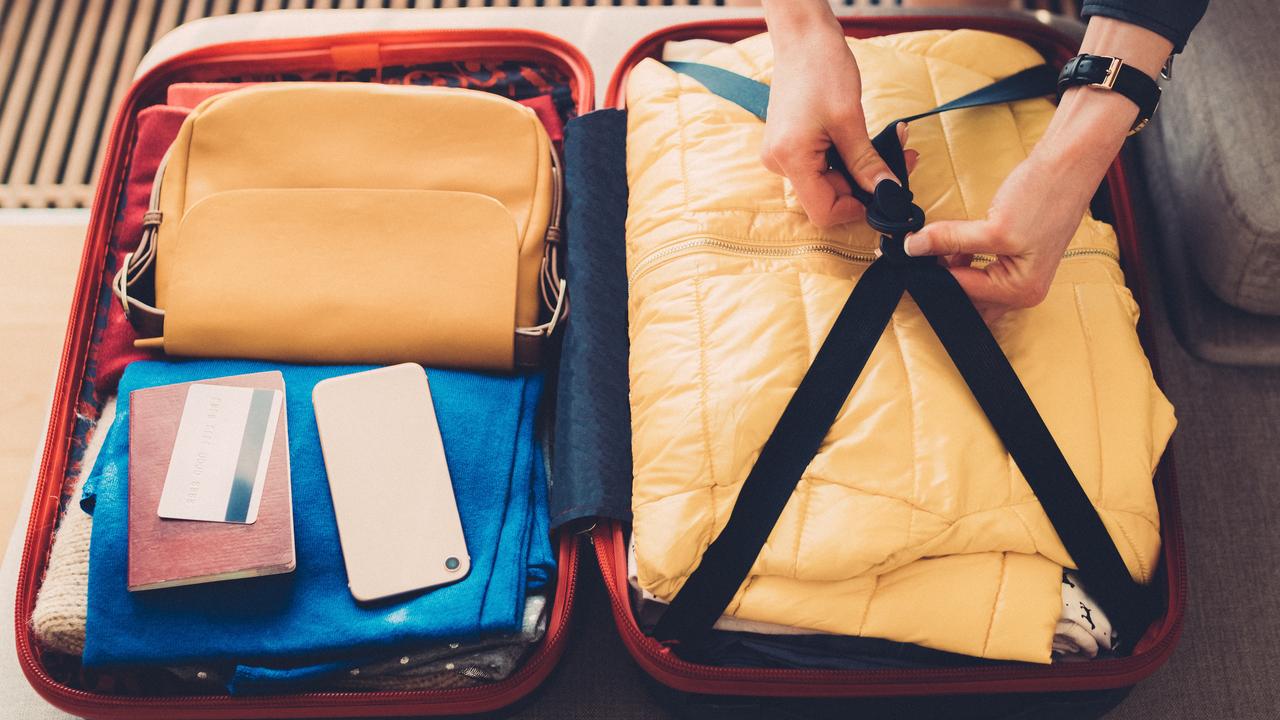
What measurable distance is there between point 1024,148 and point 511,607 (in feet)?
2.19

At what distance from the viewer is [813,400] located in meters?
0.75

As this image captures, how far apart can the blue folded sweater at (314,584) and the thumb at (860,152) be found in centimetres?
39

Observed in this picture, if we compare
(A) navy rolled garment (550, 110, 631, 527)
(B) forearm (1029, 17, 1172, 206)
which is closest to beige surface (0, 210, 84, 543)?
(A) navy rolled garment (550, 110, 631, 527)

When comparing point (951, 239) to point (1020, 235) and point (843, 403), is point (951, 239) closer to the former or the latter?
point (1020, 235)

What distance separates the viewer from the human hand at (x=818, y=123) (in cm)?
78

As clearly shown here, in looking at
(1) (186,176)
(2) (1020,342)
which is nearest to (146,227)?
(1) (186,176)

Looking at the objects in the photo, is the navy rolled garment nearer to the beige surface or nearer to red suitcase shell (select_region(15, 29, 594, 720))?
red suitcase shell (select_region(15, 29, 594, 720))

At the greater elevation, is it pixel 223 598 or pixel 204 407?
pixel 204 407

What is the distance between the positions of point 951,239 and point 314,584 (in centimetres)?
62

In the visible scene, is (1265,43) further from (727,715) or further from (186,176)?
(186,176)

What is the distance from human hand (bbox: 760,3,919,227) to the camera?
2.57ft

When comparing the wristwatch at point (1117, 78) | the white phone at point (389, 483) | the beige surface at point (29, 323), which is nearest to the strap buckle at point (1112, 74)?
the wristwatch at point (1117, 78)

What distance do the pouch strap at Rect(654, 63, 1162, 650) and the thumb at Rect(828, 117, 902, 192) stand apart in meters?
0.02

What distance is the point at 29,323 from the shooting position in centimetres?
109
